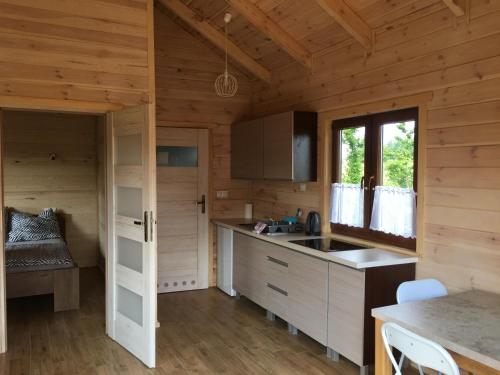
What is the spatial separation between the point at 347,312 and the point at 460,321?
1.11 m

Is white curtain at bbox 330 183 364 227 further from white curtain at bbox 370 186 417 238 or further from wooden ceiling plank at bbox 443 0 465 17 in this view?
wooden ceiling plank at bbox 443 0 465 17

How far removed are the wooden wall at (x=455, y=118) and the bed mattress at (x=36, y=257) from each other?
11.7ft

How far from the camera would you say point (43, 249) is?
17.0 feet

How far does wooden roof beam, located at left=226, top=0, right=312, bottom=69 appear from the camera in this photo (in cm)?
403

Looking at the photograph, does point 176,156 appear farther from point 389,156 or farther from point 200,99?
point 389,156

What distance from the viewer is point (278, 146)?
4.35 metres

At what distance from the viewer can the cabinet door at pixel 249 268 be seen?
4.33m

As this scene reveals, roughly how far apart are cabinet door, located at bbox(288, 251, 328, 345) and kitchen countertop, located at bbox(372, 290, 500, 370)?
3.49ft

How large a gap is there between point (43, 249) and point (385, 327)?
14.3 ft

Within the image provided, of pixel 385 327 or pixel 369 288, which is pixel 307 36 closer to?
pixel 369 288

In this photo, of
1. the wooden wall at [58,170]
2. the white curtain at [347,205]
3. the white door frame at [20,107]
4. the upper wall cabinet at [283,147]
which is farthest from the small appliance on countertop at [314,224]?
the wooden wall at [58,170]

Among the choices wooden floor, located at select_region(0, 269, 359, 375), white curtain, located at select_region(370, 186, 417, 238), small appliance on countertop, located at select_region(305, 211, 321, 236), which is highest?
white curtain, located at select_region(370, 186, 417, 238)

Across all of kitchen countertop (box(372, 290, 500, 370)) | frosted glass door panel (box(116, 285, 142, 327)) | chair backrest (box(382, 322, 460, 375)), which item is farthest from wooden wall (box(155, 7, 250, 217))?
chair backrest (box(382, 322, 460, 375))

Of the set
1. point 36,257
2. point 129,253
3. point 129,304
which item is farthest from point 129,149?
point 36,257
